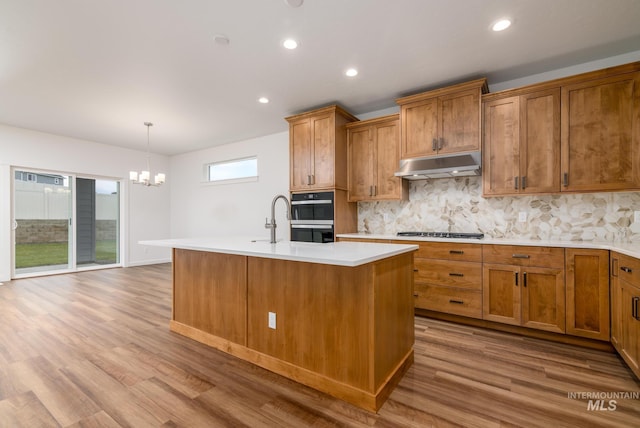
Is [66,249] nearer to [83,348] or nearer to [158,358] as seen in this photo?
[83,348]

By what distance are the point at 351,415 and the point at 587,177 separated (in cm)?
304

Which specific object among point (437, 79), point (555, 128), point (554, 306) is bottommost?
point (554, 306)

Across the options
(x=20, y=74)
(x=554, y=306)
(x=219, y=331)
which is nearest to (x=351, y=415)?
(x=219, y=331)

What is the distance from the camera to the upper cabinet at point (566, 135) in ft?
8.60

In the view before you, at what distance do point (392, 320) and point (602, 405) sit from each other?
1.29m

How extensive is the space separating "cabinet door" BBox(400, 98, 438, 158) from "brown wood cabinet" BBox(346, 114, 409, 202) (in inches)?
8.3

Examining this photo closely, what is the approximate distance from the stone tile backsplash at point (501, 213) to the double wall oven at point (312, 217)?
2.29 feet

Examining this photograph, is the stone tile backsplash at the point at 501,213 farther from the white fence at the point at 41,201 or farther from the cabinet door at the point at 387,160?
the white fence at the point at 41,201

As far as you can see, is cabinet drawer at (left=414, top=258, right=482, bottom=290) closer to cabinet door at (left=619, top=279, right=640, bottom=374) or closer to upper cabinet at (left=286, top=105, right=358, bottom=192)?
cabinet door at (left=619, top=279, right=640, bottom=374)

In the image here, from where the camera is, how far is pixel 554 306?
2.62m

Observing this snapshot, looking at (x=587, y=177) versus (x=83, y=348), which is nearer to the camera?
(x=83, y=348)

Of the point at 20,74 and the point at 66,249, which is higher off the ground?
the point at 20,74

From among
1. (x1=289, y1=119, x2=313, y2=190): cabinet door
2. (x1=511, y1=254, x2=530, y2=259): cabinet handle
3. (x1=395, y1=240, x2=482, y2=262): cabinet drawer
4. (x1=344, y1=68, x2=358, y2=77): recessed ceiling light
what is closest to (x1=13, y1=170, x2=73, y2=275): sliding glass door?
(x1=289, y1=119, x2=313, y2=190): cabinet door

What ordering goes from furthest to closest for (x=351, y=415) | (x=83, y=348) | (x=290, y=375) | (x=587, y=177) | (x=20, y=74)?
1. (x=20, y=74)
2. (x=587, y=177)
3. (x=83, y=348)
4. (x=290, y=375)
5. (x=351, y=415)
